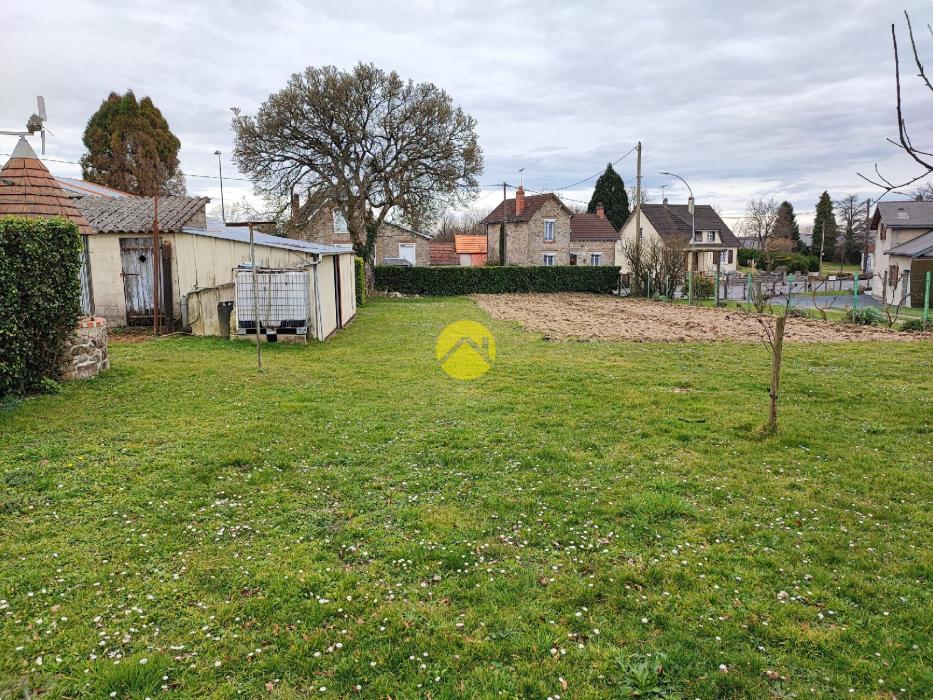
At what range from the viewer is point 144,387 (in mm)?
8258

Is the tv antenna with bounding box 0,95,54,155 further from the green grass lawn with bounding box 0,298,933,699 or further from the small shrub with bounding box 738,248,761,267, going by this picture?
the small shrub with bounding box 738,248,761,267

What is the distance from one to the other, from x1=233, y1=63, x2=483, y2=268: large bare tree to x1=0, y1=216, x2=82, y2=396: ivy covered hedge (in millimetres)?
22763

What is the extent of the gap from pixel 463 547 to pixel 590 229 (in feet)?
160

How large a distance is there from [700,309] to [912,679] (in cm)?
2202

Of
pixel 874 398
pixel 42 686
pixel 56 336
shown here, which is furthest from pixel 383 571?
pixel 874 398

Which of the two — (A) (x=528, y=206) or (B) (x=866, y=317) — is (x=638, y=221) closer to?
(B) (x=866, y=317)

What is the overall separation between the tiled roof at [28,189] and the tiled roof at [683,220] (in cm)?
4472

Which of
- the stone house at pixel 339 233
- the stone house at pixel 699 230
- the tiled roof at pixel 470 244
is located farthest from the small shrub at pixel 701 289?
the tiled roof at pixel 470 244

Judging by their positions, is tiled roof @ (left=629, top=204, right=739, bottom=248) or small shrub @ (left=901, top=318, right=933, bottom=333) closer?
small shrub @ (left=901, top=318, right=933, bottom=333)

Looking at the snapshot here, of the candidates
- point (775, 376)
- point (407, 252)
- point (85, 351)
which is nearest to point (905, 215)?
point (407, 252)

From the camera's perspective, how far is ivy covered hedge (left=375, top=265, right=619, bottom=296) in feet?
107

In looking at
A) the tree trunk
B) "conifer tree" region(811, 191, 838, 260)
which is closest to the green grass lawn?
the tree trunk

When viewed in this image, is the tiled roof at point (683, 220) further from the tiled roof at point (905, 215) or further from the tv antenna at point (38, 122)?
the tv antenna at point (38, 122)

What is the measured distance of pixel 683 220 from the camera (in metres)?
50.8
